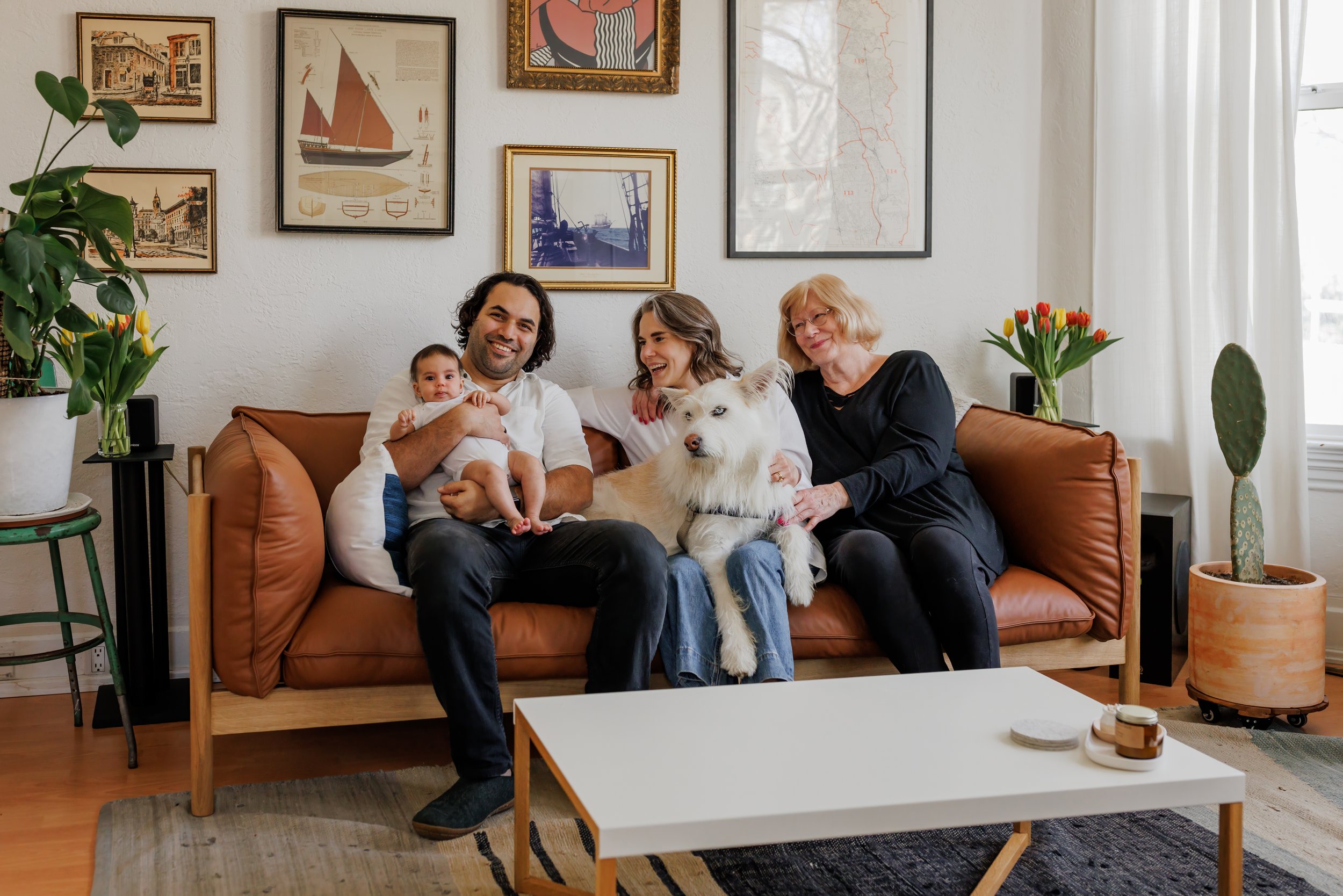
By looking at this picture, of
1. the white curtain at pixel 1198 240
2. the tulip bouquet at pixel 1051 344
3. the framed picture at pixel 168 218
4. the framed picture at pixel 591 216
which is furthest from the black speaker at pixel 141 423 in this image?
the white curtain at pixel 1198 240

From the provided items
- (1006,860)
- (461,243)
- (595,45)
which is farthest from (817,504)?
(595,45)

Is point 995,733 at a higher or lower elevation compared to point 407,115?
lower

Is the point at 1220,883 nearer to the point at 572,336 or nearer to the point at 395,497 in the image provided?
the point at 395,497

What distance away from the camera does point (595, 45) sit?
3.06 m

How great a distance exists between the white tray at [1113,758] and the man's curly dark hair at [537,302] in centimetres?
Answer: 172

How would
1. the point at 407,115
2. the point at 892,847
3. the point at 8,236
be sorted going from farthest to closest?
the point at 407,115 < the point at 8,236 < the point at 892,847

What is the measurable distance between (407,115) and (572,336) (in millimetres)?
776

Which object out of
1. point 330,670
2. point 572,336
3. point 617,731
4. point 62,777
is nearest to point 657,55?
point 572,336

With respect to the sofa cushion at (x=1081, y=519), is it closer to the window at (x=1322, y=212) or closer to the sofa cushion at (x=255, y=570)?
the window at (x=1322, y=212)

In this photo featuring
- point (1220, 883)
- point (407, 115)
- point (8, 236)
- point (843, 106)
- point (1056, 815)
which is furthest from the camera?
point (843, 106)

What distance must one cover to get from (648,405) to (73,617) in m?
1.51

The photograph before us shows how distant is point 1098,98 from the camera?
3.34 metres

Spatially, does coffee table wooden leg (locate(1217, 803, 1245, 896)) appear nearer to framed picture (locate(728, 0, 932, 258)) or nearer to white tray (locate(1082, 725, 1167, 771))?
white tray (locate(1082, 725, 1167, 771))

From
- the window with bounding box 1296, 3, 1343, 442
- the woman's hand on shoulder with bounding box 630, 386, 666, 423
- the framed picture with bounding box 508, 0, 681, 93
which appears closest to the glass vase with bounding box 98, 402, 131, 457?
the woman's hand on shoulder with bounding box 630, 386, 666, 423
